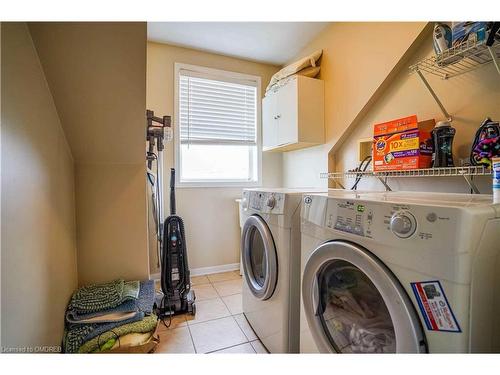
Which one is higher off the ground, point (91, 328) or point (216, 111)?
point (216, 111)

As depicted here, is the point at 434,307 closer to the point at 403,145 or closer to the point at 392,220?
the point at 392,220

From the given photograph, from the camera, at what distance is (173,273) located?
176 centimetres

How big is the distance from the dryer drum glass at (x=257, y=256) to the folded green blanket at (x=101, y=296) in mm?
767

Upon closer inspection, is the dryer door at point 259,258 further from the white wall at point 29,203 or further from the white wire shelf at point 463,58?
the white wire shelf at point 463,58

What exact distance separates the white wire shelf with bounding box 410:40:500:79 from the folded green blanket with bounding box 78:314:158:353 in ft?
6.57

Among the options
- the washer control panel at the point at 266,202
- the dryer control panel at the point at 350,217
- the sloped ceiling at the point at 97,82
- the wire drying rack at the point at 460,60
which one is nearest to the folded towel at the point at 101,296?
the sloped ceiling at the point at 97,82

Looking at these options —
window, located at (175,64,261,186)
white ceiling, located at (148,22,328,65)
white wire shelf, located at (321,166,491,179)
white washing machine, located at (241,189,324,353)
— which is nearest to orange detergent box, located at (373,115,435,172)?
white wire shelf, located at (321,166,491,179)

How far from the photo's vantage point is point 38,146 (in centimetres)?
110

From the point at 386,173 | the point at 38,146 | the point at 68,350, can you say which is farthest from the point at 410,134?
the point at 68,350

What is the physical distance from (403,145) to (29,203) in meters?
1.82

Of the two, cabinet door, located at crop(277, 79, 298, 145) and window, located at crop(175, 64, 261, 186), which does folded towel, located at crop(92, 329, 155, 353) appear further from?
cabinet door, located at crop(277, 79, 298, 145)

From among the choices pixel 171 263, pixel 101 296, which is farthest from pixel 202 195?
pixel 101 296
